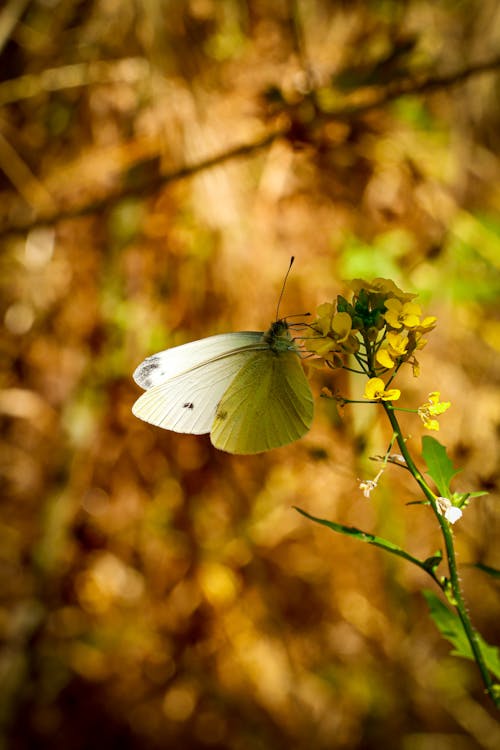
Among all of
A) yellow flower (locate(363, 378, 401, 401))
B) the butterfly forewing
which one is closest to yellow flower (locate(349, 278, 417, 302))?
yellow flower (locate(363, 378, 401, 401))

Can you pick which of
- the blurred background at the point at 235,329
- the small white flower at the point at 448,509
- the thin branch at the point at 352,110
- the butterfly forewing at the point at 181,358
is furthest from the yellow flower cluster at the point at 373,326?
the thin branch at the point at 352,110

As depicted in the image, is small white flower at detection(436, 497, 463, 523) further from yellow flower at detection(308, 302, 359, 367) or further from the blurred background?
the blurred background

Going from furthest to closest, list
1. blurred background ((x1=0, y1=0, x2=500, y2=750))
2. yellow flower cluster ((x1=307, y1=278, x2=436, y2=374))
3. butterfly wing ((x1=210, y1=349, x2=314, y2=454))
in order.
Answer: blurred background ((x1=0, y1=0, x2=500, y2=750)) → butterfly wing ((x1=210, y1=349, x2=314, y2=454)) → yellow flower cluster ((x1=307, y1=278, x2=436, y2=374))

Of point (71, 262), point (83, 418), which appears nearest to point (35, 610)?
point (83, 418)

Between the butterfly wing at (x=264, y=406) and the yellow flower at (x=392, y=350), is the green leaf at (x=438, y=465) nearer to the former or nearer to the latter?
the yellow flower at (x=392, y=350)

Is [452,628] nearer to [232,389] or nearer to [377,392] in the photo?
[377,392]

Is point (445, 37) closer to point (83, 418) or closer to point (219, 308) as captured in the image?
point (219, 308)

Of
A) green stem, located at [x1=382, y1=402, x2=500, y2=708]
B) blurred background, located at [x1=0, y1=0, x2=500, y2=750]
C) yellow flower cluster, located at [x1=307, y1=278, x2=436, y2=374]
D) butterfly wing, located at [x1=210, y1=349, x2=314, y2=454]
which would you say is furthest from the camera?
blurred background, located at [x1=0, y1=0, x2=500, y2=750]
